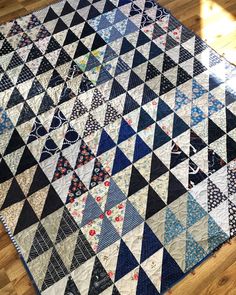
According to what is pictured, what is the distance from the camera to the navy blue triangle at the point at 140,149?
1937 millimetres

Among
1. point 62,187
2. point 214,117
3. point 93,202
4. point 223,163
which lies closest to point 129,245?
point 93,202

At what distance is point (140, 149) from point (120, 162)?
0.45 feet

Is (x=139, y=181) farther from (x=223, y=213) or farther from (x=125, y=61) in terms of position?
(x=125, y=61)

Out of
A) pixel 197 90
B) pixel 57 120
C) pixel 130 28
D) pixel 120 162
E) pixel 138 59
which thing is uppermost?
pixel 130 28

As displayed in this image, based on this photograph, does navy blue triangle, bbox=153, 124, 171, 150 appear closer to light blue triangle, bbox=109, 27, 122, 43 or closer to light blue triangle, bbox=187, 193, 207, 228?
light blue triangle, bbox=187, 193, 207, 228

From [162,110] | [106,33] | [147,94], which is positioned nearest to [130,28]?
[106,33]

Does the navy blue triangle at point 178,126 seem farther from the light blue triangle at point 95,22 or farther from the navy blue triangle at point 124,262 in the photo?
the light blue triangle at point 95,22

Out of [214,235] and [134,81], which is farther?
[134,81]

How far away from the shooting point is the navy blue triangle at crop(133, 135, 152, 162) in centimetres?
194

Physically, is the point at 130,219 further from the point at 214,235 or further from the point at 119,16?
the point at 119,16

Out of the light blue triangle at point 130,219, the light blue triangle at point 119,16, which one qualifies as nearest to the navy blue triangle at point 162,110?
the light blue triangle at point 130,219

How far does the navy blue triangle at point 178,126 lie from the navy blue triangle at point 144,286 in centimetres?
78

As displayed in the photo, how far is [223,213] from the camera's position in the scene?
5.80 ft

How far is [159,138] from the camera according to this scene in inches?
78.6
